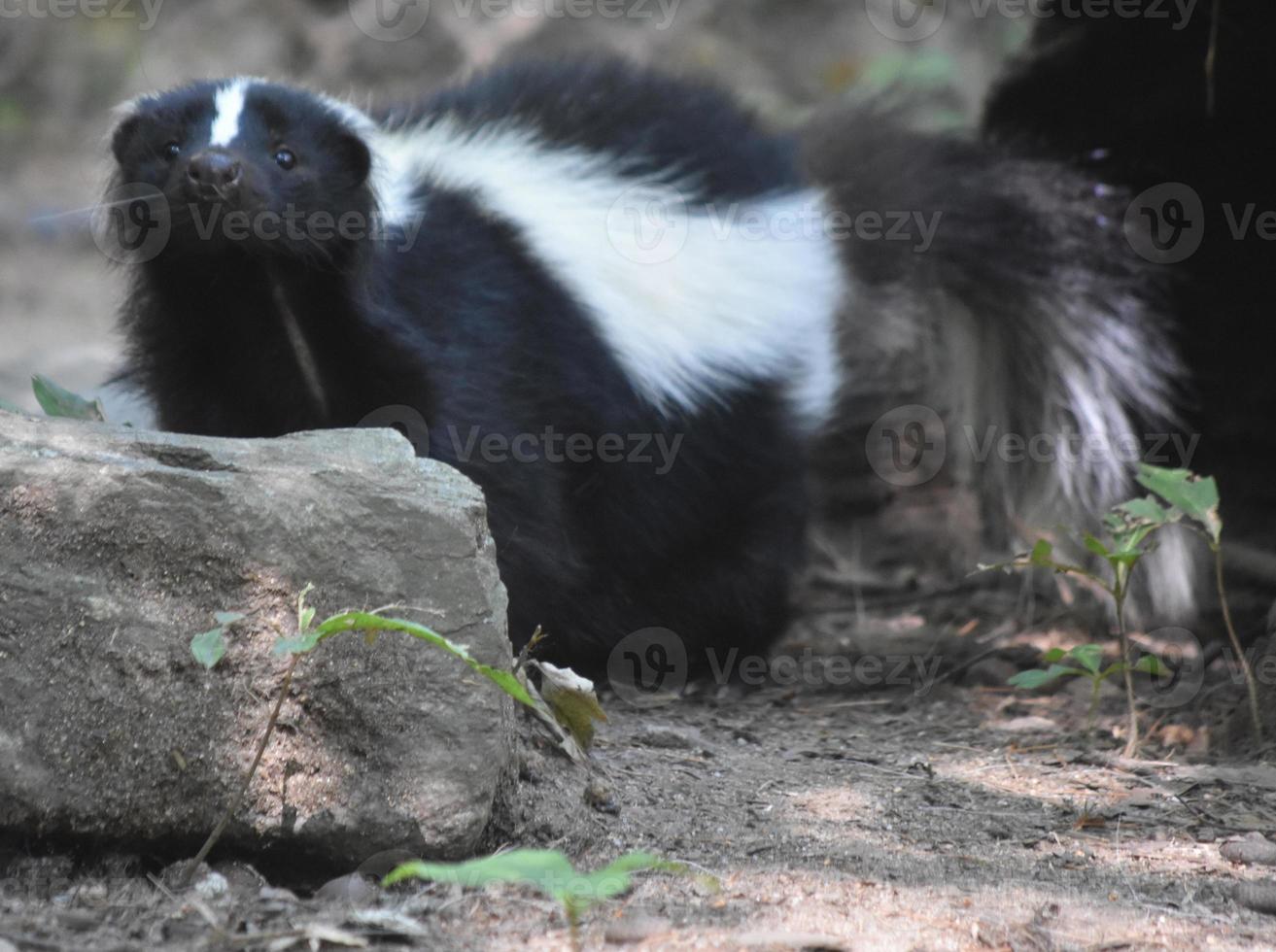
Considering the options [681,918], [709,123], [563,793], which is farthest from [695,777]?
[709,123]

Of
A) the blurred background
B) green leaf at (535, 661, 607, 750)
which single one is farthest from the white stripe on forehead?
the blurred background

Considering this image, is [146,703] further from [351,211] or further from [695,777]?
[351,211]

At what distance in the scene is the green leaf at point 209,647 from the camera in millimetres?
2385

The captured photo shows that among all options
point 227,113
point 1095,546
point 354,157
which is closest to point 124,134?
point 227,113

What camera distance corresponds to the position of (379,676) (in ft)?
8.60

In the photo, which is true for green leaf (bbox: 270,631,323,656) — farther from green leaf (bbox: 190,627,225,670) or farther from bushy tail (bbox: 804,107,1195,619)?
bushy tail (bbox: 804,107,1195,619)

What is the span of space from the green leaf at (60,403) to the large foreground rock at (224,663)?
0.96 meters

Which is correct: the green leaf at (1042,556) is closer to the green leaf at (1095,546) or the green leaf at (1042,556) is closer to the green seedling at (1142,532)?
the green seedling at (1142,532)

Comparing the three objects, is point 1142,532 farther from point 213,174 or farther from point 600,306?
point 213,174

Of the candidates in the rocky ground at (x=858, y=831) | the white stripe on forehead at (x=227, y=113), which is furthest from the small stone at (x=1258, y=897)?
the white stripe on forehead at (x=227, y=113)

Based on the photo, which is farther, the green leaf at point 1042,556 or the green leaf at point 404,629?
the green leaf at point 1042,556

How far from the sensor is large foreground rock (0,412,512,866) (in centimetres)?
249

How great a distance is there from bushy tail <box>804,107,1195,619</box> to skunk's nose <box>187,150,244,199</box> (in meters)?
2.33

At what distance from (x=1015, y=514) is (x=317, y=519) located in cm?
336
